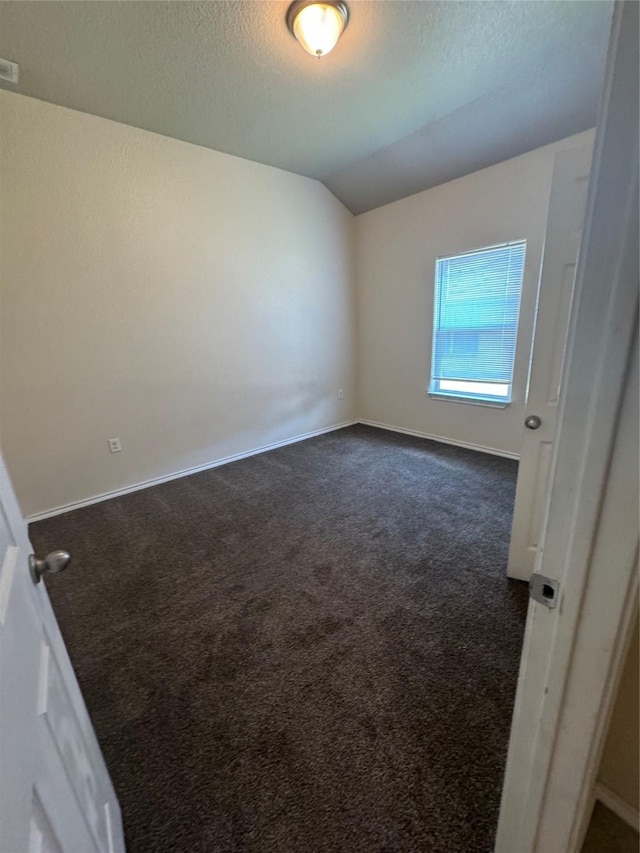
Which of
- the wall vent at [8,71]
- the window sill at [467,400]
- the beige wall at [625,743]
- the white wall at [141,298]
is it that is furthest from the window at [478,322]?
A: the wall vent at [8,71]

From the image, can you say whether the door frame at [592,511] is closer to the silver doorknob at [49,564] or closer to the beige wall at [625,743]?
the beige wall at [625,743]

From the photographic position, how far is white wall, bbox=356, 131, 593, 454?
9.40 feet

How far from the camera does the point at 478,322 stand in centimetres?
335

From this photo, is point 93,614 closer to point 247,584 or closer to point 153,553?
point 153,553

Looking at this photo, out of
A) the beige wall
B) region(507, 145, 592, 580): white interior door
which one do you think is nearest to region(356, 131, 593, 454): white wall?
region(507, 145, 592, 580): white interior door

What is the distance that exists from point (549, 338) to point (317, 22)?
6.19ft

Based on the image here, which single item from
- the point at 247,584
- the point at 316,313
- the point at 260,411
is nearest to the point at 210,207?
the point at 316,313

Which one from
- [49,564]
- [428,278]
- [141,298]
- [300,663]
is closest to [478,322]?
[428,278]

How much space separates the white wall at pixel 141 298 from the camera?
7.75 feet

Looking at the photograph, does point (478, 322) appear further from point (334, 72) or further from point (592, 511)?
point (592, 511)

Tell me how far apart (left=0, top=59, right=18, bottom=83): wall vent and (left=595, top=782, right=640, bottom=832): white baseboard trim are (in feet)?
12.0

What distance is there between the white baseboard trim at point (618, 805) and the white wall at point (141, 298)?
3.19 meters

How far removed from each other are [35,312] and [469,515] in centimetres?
330

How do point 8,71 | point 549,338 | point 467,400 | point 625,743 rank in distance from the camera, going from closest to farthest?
point 625,743 → point 549,338 → point 8,71 → point 467,400
